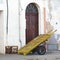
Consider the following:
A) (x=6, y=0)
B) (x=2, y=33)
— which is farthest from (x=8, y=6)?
(x=2, y=33)

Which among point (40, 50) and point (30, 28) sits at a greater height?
point (30, 28)

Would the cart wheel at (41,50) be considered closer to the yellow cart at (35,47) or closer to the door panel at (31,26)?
the yellow cart at (35,47)

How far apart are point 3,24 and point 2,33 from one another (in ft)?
2.02

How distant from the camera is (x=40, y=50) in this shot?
21.2 meters

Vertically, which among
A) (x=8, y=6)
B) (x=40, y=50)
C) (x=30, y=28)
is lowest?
(x=40, y=50)

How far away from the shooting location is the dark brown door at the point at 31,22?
23.2m

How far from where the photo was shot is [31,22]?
2344 centimetres

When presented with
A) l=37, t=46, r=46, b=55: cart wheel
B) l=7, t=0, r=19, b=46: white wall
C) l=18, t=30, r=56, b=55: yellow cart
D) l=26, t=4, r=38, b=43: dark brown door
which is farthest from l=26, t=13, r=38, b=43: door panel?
l=37, t=46, r=46, b=55: cart wheel

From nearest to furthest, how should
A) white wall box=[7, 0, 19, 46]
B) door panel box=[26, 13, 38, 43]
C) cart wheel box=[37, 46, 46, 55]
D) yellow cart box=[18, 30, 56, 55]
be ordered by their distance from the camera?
yellow cart box=[18, 30, 56, 55] < cart wheel box=[37, 46, 46, 55] < white wall box=[7, 0, 19, 46] < door panel box=[26, 13, 38, 43]

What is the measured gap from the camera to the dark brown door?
23250 millimetres

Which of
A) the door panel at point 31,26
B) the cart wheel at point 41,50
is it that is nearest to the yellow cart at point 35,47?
the cart wheel at point 41,50

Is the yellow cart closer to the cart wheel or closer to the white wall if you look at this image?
the cart wheel

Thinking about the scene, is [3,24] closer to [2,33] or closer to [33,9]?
[2,33]

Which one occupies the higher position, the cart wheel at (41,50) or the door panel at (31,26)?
the door panel at (31,26)
